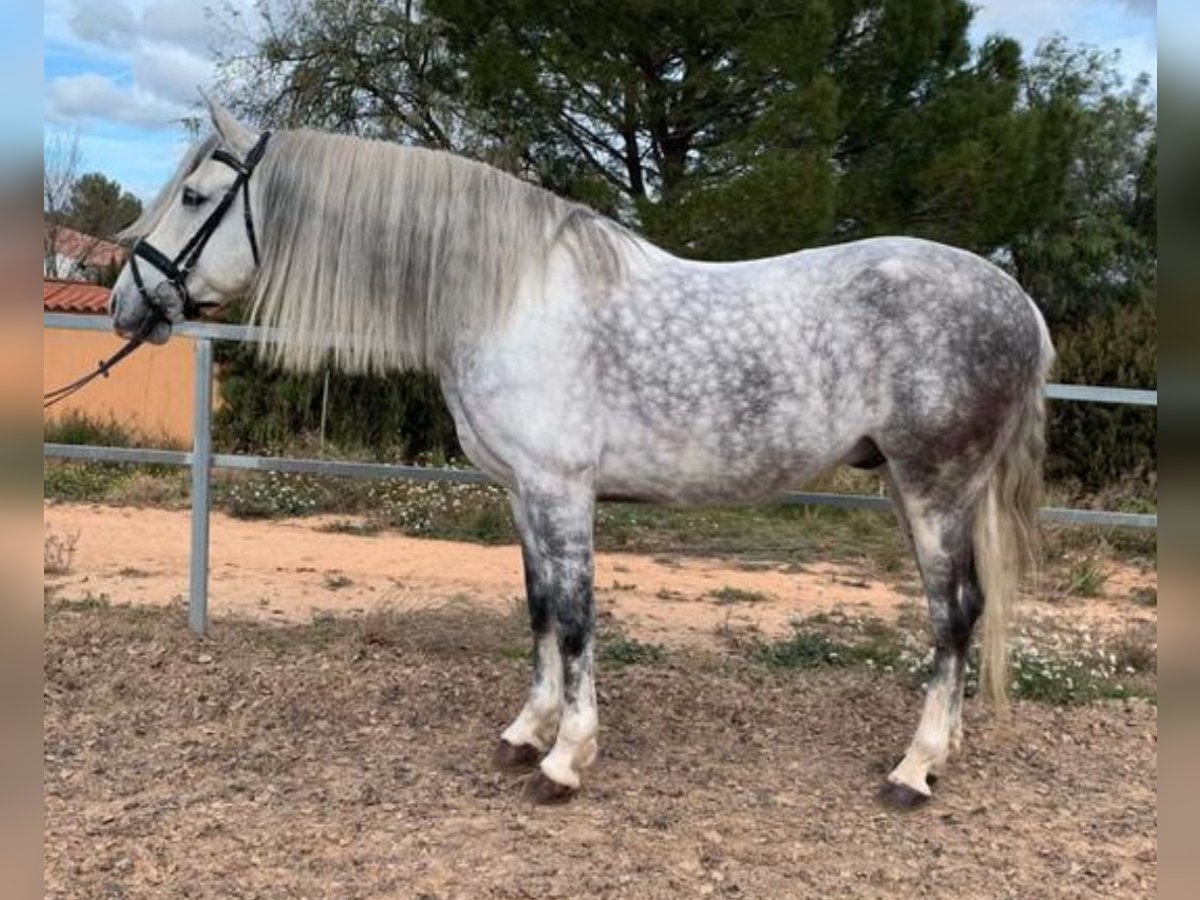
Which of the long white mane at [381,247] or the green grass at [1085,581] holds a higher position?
the long white mane at [381,247]

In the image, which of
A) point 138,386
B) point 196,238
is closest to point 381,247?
point 196,238

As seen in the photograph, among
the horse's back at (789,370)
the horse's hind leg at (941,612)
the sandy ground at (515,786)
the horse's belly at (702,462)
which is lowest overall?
the sandy ground at (515,786)

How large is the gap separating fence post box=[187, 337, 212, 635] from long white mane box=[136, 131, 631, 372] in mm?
1568

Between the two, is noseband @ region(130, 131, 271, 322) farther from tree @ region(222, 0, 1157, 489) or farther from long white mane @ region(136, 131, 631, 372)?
tree @ region(222, 0, 1157, 489)

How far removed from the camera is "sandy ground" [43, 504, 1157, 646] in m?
5.52

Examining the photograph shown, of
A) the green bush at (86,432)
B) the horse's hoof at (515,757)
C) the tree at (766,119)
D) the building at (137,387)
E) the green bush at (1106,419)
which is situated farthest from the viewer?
the building at (137,387)

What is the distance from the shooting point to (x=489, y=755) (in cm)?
343

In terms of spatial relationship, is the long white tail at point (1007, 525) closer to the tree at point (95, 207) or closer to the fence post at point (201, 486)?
the fence post at point (201, 486)

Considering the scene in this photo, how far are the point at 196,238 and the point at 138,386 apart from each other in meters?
9.29

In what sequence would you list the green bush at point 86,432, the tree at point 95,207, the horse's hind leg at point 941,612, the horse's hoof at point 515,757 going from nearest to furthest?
the horse's hind leg at point 941,612, the horse's hoof at point 515,757, the green bush at point 86,432, the tree at point 95,207

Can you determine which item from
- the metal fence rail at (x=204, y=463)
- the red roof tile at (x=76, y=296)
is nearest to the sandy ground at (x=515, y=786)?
the metal fence rail at (x=204, y=463)

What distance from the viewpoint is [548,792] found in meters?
3.04

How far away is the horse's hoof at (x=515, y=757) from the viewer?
329 cm

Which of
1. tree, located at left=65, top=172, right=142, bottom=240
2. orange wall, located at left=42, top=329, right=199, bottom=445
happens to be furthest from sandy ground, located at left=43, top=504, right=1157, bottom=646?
tree, located at left=65, top=172, right=142, bottom=240
